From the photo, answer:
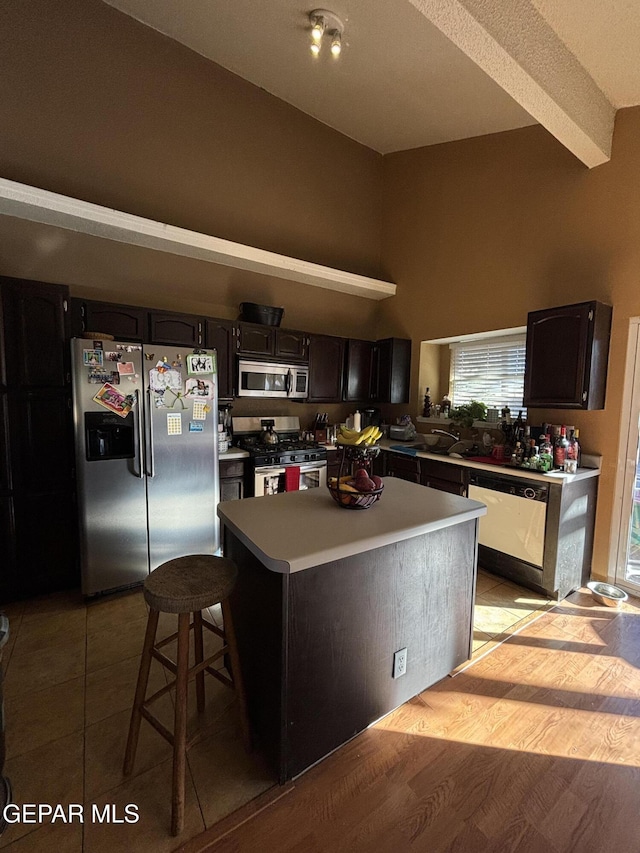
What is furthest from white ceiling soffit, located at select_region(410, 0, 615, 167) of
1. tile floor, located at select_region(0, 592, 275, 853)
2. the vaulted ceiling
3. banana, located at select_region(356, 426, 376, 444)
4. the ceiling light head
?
tile floor, located at select_region(0, 592, 275, 853)

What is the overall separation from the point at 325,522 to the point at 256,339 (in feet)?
8.38

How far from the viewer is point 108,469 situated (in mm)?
2664

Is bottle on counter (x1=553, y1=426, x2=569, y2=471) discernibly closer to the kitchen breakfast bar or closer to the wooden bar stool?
the kitchen breakfast bar

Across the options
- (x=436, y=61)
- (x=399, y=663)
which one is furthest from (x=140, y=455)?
(x=436, y=61)

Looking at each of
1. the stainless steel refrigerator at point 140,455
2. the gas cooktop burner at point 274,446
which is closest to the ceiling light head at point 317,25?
the stainless steel refrigerator at point 140,455

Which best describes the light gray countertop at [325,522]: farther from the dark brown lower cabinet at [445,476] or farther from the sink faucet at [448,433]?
the sink faucet at [448,433]

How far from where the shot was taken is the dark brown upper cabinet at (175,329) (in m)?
3.17

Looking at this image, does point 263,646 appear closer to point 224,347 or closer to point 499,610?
point 499,610

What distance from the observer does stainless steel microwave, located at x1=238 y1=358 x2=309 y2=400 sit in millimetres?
3664

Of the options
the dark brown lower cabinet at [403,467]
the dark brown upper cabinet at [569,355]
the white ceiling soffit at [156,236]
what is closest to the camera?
the white ceiling soffit at [156,236]

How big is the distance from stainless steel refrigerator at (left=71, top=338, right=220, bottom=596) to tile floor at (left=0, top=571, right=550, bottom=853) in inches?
18.1

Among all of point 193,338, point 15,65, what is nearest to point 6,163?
point 15,65

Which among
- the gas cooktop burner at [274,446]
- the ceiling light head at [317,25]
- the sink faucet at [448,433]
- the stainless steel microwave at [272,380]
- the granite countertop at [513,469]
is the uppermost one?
the ceiling light head at [317,25]

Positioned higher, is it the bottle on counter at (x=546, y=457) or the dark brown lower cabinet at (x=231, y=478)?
the bottle on counter at (x=546, y=457)
